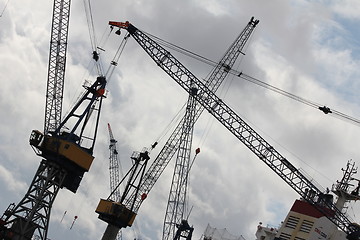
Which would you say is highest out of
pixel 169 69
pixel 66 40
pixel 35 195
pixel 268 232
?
pixel 169 69

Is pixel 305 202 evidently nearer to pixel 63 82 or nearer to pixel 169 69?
pixel 169 69

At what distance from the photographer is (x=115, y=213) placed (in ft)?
385

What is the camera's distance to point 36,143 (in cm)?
9400

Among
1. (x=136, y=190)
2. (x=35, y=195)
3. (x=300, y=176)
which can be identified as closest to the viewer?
(x=35, y=195)

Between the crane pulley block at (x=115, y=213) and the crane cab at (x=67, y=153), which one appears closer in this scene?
the crane cab at (x=67, y=153)

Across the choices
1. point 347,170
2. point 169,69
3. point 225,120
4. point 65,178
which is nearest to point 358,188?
point 347,170

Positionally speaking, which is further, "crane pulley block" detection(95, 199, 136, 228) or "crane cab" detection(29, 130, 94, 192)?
"crane pulley block" detection(95, 199, 136, 228)

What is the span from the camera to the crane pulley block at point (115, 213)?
118m

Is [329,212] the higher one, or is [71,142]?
[329,212]

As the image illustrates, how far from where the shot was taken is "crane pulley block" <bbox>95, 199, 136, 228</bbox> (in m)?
118

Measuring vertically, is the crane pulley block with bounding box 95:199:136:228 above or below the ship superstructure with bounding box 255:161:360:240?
below

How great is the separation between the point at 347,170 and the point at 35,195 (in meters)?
69.1

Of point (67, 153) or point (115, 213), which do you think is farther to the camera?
point (115, 213)

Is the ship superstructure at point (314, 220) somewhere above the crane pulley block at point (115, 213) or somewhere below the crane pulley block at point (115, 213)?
above
